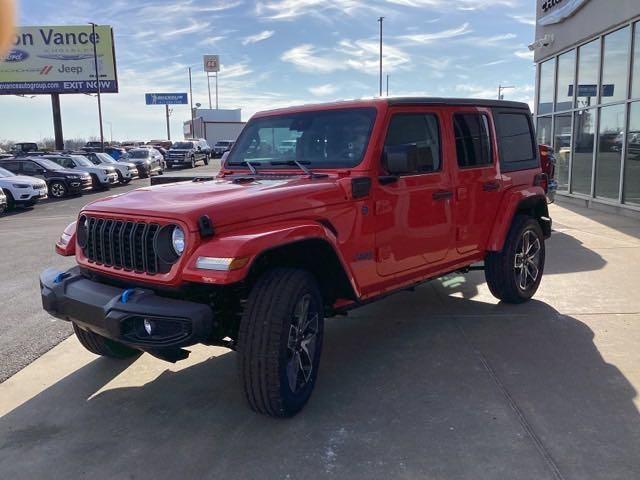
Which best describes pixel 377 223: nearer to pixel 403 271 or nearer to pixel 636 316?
pixel 403 271

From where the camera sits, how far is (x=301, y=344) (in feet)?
11.8

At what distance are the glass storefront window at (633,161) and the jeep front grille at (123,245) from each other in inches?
→ 422

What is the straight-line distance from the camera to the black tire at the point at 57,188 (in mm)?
20312

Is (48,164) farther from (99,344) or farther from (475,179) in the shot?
(475,179)

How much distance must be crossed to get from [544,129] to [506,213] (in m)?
12.6

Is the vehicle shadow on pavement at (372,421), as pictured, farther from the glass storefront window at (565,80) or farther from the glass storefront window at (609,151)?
the glass storefront window at (565,80)

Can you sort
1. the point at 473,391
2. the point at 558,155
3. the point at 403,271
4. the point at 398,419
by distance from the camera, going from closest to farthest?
the point at 398,419 < the point at 473,391 < the point at 403,271 < the point at 558,155

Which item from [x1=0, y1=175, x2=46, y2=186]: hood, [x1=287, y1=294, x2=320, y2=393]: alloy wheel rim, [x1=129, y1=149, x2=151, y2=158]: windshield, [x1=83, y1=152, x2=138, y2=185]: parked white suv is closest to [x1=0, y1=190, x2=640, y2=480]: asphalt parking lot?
[x1=287, y1=294, x2=320, y2=393]: alloy wheel rim

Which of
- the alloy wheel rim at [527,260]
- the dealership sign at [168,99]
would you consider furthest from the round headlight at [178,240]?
the dealership sign at [168,99]

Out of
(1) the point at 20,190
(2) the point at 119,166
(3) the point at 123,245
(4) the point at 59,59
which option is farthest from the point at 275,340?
(4) the point at 59,59

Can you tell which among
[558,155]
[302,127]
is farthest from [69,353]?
[558,155]

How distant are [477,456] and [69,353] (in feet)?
11.0

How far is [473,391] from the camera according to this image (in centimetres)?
385

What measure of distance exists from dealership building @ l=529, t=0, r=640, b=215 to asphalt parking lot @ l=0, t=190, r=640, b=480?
729 cm
